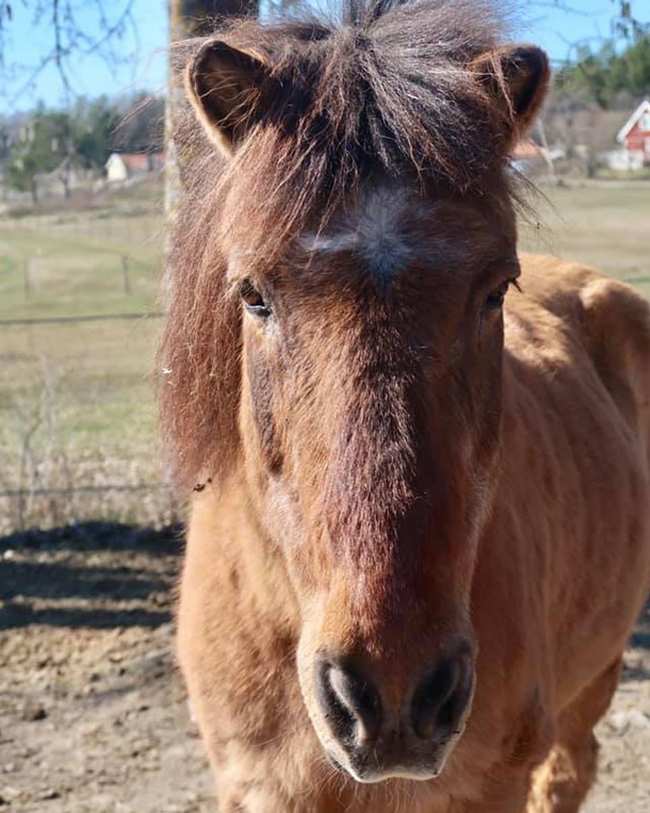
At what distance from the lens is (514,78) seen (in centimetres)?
231

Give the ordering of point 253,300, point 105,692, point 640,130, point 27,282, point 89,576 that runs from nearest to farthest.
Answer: point 253,300 < point 105,692 < point 89,576 < point 640,130 < point 27,282

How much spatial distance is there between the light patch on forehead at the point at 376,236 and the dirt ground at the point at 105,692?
9.78 ft

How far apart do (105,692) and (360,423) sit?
374cm

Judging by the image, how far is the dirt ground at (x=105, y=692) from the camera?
4398 mm

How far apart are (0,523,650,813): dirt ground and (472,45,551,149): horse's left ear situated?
3.16 meters

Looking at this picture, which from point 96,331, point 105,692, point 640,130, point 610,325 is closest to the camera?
point 610,325

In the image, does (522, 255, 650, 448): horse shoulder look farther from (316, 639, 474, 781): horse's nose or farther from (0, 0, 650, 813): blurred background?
(316, 639, 474, 781): horse's nose

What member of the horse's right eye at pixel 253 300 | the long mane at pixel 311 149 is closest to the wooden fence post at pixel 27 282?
the long mane at pixel 311 149

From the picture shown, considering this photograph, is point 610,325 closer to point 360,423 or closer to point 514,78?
point 514,78

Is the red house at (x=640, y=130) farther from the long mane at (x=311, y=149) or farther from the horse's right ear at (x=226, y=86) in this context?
the horse's right ear at (x=226, y=86)

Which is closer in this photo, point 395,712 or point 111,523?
point 395,712

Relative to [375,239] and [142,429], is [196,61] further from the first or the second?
[142,429]

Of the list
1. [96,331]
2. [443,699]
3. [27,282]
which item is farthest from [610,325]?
[27,282]

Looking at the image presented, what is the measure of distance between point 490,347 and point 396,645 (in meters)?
0.77
